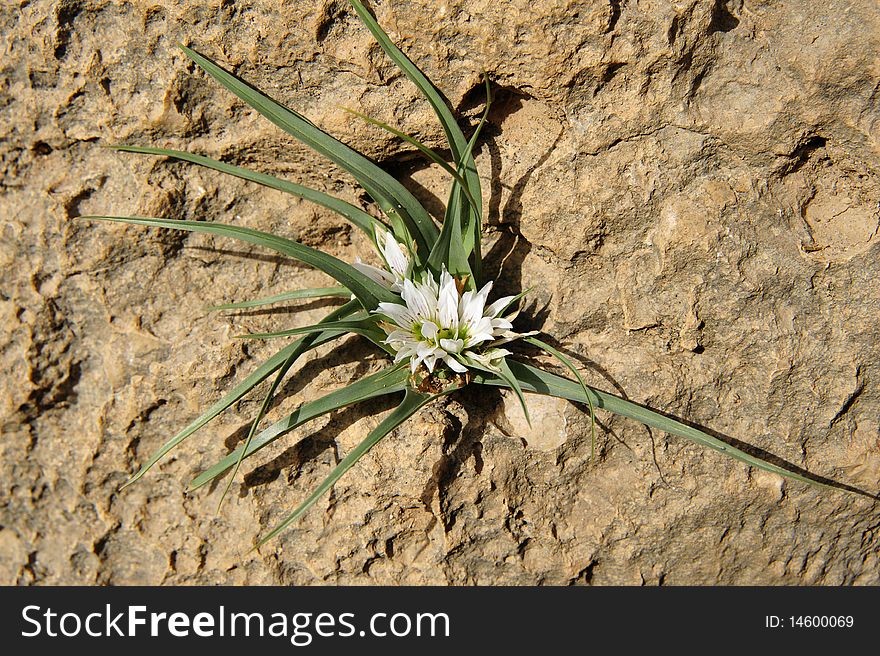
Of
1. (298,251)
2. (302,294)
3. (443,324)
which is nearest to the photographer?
(298,251)

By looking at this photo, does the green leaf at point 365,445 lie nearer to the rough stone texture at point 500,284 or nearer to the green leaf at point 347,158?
the rough stone texture at point 500,284

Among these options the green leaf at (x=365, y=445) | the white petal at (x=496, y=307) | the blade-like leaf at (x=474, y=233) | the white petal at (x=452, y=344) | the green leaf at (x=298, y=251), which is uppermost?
the blade-like leaf at (x=474, y=233)

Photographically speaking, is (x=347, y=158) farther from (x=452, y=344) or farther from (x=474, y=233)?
(x=452, y=344)

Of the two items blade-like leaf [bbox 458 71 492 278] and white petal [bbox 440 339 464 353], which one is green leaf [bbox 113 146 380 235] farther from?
white petal [bbox 440 339 464 353]

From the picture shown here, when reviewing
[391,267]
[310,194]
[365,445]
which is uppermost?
[310,194]

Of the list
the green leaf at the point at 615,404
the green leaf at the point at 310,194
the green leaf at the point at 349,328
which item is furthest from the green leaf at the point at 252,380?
the green leaf at the point at 615,404

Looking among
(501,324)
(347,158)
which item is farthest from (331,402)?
(347,158)

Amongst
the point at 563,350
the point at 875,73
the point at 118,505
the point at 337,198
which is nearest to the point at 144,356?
the point at 118,505
